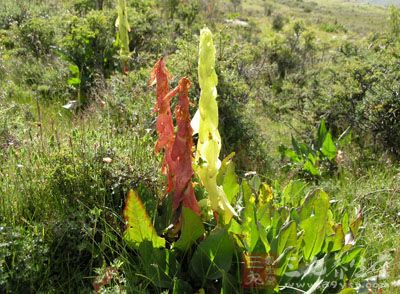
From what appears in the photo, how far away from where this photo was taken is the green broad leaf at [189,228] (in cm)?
198

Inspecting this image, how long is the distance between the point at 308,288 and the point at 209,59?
1.13m

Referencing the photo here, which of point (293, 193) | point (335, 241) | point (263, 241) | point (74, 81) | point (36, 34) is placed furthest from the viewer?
point (36, 34)

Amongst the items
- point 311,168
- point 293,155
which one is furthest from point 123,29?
point 311,168

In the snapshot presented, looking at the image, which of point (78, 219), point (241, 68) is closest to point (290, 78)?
point (241, 68)

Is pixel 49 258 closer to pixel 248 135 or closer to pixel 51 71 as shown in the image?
pixel 248 135

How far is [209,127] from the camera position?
1.92 meters

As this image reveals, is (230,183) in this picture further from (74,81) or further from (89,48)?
(89,48)

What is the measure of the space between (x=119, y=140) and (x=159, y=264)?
3.54 ft

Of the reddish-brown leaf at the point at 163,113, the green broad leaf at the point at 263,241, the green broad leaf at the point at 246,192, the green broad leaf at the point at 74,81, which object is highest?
the reddish-brown leaf at the point at 163,113

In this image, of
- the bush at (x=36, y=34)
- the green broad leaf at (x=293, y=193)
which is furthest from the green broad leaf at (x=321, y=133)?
the bush at (x=36, y=34)

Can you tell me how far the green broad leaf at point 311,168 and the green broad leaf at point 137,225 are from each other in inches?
90.8

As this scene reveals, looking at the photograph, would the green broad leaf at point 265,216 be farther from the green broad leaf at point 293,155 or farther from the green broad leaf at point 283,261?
the green broad leaf at point 293,155

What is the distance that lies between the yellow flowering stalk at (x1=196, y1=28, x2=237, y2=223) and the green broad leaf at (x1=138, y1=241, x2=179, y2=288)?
1.08ft

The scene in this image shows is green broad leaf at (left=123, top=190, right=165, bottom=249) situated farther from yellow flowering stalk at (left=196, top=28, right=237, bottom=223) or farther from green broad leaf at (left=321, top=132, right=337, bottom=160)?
green broad leaf at (left=321, top=132, right=337, bottom=160)
